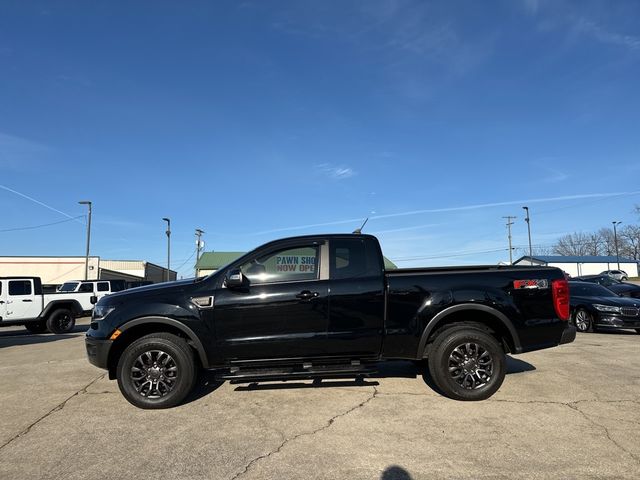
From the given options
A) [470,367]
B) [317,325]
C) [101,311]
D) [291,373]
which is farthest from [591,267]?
[101,311]

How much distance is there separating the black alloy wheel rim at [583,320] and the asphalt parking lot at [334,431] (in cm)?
621

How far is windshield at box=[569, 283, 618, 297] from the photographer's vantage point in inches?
500

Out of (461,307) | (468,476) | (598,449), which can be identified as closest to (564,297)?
(461,307)

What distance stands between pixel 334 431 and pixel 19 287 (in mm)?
14560

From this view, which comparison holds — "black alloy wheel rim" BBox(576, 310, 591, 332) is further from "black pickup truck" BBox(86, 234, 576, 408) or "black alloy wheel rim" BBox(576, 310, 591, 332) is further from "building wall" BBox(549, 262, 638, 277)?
"building wall" BBox(549, 262, 638, 277)

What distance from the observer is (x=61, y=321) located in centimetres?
1585

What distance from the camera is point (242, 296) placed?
5.33 meters

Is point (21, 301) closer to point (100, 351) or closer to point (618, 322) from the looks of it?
point (100, 351)

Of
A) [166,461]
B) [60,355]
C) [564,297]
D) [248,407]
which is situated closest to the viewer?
[166,461]

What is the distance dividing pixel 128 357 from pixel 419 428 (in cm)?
328

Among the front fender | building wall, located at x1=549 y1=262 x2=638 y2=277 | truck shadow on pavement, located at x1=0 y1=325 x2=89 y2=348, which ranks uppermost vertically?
building wall, located at x1=549 y1=262 x2=638 y2=277

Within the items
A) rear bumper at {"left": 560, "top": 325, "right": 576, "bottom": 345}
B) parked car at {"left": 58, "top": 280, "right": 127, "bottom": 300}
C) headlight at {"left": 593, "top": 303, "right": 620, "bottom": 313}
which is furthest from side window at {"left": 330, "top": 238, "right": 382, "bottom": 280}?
parked car at {"left": 58, "top": 280, "right": 127, "bottom": 300}

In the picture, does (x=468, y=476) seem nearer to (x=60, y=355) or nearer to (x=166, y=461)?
(x=166, y=461)

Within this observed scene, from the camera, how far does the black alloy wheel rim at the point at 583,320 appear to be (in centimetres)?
1209
